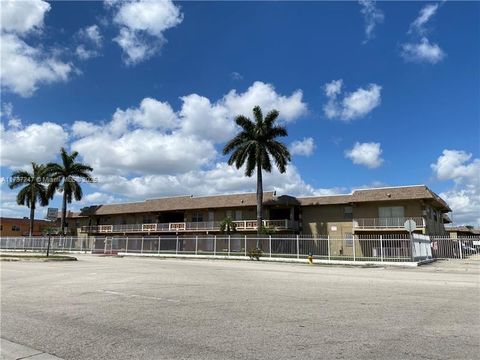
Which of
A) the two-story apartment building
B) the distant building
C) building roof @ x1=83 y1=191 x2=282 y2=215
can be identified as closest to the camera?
the two-story apartment building

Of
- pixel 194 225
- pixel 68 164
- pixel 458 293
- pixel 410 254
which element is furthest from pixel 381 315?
pixel 68 164

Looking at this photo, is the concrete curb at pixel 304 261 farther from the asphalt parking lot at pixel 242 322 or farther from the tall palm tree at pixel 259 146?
the asphalt parking lot at pixel 242 322

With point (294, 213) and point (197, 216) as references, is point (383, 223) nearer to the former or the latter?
point (294, 213)

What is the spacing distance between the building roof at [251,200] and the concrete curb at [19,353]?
37.6m

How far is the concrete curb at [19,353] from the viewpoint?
5762 mm

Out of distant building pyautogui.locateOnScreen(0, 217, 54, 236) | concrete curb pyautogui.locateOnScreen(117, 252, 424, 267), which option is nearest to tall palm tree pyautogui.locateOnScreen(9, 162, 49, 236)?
distant building pyautogui.locateOnScreen(0, 217, 54, 236)

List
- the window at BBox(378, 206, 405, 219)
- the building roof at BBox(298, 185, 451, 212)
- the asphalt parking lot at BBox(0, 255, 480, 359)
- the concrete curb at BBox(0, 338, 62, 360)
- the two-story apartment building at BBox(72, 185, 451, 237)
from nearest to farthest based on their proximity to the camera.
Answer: the concrete curb at BBox(0, 338, 62, 360) → the asphalt parking lot at BBox(0, 255, 480, 359) → the building roof at BBox(298, 185, 451, 212) → the two-story apartment building at BBox(72, 185, 451, 237) → the window at BBox(378, 206, 405, 219)

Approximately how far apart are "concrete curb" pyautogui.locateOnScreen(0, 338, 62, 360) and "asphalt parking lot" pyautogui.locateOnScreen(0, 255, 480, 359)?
0.49 feet

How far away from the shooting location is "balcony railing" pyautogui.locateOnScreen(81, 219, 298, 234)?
4488 centimetres

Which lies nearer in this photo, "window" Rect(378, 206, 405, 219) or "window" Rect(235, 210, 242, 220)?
"window" Rect(378, 206, 405, 219)

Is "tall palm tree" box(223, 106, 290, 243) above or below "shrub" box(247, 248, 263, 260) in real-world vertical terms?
above

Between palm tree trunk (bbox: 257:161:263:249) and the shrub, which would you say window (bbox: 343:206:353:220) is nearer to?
palm tree trunk (bbox: 257:161:263:249)

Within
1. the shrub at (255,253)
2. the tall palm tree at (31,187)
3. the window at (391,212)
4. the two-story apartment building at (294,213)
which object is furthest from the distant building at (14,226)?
the window at (391,212)

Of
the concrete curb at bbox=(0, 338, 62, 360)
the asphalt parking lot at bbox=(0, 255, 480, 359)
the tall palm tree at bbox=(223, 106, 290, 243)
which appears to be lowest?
the concrete curb at bbox=(0, 338, 62, 360)
